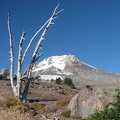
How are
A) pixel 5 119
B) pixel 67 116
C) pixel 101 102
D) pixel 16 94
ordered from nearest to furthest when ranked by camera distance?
pixel 5 119
pixel 101 102
pixel 67 116
pixel 16 94

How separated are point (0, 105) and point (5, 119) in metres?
7.94

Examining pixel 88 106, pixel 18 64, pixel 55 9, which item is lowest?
pixel 88 106

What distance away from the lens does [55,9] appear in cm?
3628

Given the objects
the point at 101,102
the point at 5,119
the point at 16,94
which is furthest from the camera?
the point at 16,94

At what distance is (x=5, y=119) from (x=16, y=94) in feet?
53.2

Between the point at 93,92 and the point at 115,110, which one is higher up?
the point at 93,92

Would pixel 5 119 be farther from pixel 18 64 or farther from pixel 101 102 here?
pixel 18 64

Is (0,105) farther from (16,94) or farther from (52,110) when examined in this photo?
(16,94)

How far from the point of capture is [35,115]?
2639 cm

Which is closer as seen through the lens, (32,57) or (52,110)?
(52,110)

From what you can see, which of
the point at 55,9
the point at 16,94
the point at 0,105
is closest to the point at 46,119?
the point at 0,105

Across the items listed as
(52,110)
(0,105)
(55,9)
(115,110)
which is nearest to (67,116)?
(52,110)

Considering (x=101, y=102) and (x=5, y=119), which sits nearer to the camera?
(x=5, y=119)

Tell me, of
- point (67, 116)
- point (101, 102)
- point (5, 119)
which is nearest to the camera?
point (5, 119)
